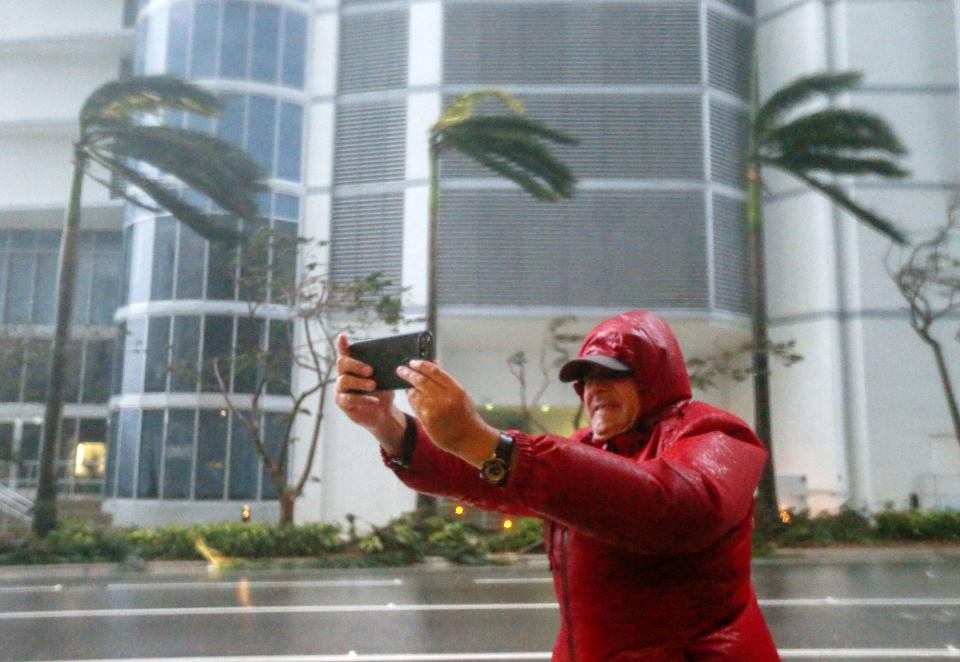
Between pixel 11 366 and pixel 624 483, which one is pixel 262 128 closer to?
pixel 11 366

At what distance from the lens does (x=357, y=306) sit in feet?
50.6

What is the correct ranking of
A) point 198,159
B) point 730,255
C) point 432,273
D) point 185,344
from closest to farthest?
point 198,159 → point 432,273 → point 185,344 → point 730,255

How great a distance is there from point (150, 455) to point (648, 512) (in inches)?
750

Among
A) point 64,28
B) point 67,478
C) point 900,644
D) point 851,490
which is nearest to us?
point 900,644

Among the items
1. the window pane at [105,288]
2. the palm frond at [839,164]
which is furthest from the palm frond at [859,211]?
the window pane at [105,288]

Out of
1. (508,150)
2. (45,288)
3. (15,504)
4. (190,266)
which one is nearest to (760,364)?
(508,150)

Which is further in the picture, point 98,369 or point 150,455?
point 98,369

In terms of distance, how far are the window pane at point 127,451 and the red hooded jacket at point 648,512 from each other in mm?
18690

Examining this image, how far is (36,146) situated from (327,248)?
7.10 metres

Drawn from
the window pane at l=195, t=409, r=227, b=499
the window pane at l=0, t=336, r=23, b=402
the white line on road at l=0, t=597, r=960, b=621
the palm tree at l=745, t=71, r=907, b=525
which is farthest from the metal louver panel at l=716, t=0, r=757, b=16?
the window pane at l=0, t=336, r=23, b=402

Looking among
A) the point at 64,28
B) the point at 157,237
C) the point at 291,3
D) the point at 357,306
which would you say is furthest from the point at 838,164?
the point at 64,28

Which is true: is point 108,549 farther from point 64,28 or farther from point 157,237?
point 64,28

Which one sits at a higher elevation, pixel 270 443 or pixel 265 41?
pixel 265 41

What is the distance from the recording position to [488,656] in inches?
248
